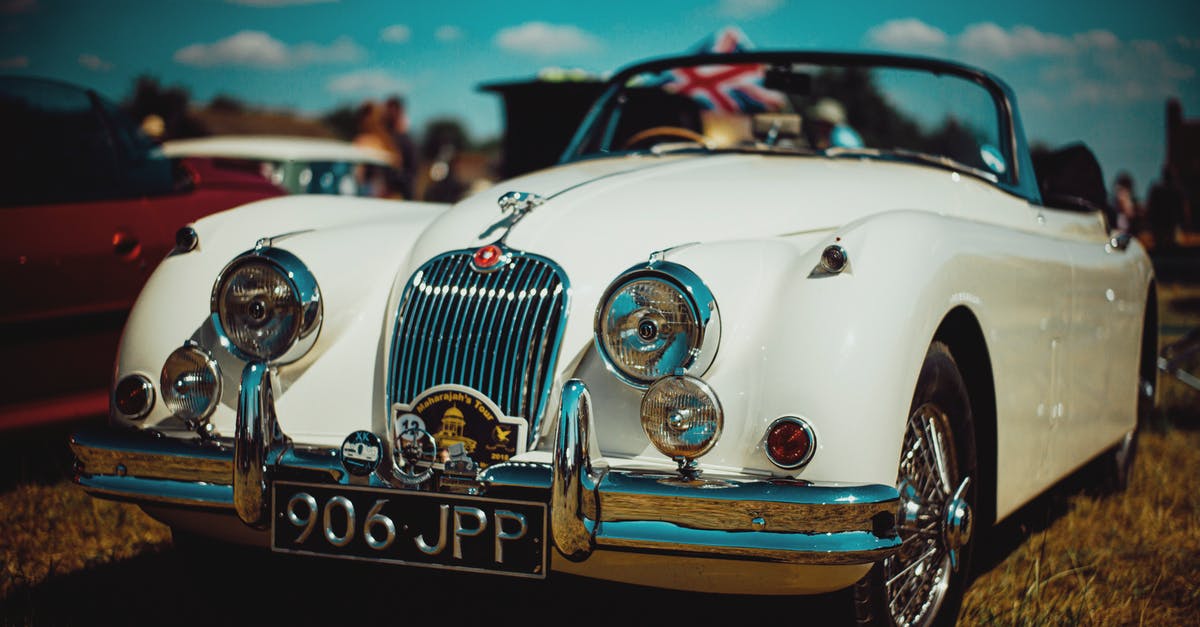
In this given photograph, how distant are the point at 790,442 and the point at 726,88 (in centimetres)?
268

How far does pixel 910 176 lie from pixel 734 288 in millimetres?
1273

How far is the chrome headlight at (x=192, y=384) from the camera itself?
2.64 m

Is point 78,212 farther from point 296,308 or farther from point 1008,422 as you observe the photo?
point 1008,422

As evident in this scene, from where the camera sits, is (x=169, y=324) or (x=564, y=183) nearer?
(x=169, y=324)

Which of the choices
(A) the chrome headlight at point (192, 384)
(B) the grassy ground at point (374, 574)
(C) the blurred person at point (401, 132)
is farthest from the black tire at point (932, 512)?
(C) the blurred person at point (401, 132)

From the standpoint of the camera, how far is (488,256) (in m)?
2.73

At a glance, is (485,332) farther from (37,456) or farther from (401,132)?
(401,132)

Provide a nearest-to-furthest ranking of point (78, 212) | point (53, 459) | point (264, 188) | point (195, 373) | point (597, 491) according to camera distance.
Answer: point (597, 491), point (195, 373), point (78, 212), point (53, 459), point (264, 188)

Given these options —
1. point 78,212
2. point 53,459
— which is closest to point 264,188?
point 78,212

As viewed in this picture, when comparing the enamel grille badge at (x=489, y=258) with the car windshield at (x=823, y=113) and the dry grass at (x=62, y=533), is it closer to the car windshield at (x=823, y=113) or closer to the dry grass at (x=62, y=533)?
the car windshield at (x=823, y=113)

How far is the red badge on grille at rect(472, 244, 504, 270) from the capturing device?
271cm

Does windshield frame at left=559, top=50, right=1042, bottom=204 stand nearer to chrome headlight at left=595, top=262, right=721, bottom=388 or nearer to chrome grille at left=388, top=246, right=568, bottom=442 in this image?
chrome grille at left=388, top=246, right=568, bottom=442

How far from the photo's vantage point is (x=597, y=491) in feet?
7.13

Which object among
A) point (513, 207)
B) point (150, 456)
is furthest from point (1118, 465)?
point (150, 456)
